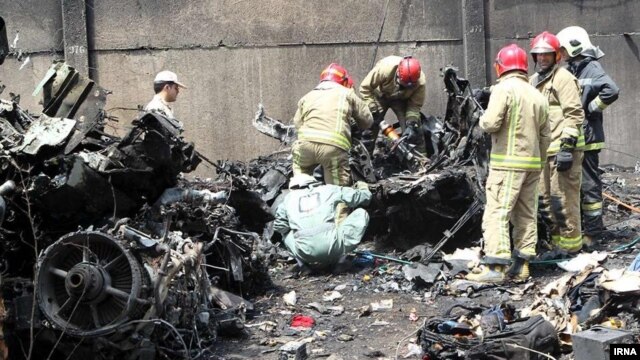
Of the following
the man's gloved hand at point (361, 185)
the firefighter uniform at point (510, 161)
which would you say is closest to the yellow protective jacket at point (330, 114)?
the man's gloved hand at point (361, 185)

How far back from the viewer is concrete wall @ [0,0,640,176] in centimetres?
1012

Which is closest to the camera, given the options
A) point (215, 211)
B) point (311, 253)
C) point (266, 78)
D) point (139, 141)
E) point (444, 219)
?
point (139, 141)

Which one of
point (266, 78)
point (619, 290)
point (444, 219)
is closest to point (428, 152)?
point (444, 219)

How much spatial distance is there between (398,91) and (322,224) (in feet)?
8.82

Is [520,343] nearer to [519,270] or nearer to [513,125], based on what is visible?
[519,270]

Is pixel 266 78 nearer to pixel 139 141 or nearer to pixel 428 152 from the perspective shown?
pixel 428 152

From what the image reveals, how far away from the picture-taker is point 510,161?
593 cm

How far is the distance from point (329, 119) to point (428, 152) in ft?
5.08

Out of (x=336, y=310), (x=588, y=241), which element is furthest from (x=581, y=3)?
(x=336, y=310)

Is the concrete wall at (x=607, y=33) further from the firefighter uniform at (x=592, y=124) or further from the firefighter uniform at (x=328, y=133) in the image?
the firefighter uniform at (x=328, y=133)

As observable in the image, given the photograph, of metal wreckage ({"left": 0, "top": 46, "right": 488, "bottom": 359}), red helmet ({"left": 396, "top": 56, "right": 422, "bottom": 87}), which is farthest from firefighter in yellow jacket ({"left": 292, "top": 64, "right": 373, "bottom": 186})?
red helmet ({"left": 396, "top": 56, "right": 422, "bottom": 87})

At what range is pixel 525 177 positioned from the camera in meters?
5.97

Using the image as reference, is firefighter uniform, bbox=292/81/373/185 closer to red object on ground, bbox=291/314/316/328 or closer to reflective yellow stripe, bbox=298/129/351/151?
reflective yellow stripe, bbox=298/129/351/151

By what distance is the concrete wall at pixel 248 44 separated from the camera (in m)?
10.1
